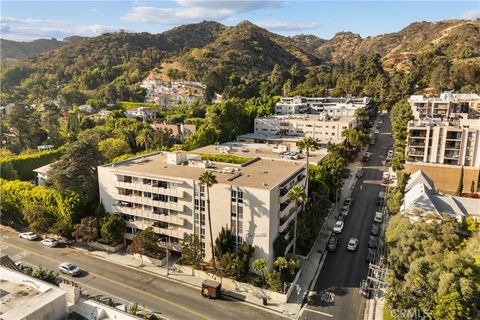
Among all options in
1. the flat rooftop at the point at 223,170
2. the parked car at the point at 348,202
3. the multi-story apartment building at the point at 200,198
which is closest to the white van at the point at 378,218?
the parked car at the point at 348,202

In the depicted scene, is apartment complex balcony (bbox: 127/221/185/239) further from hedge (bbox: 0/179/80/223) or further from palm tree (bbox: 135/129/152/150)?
palm tree (bbox: 135/129/152/150)

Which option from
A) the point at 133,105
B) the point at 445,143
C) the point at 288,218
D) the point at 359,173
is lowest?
the point at 359,173

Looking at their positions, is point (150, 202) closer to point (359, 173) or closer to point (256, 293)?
point (256, 293)

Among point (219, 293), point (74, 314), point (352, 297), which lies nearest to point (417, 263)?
point (352, 297)

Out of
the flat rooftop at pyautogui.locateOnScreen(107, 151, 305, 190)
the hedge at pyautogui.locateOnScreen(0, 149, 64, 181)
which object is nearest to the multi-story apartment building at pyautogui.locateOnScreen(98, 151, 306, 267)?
the flat rooftop at pyautogui.locateOnScreen(107, 151, 305, 190)

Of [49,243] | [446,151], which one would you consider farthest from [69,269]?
[446,151]

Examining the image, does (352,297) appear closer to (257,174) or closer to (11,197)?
(257,174)
